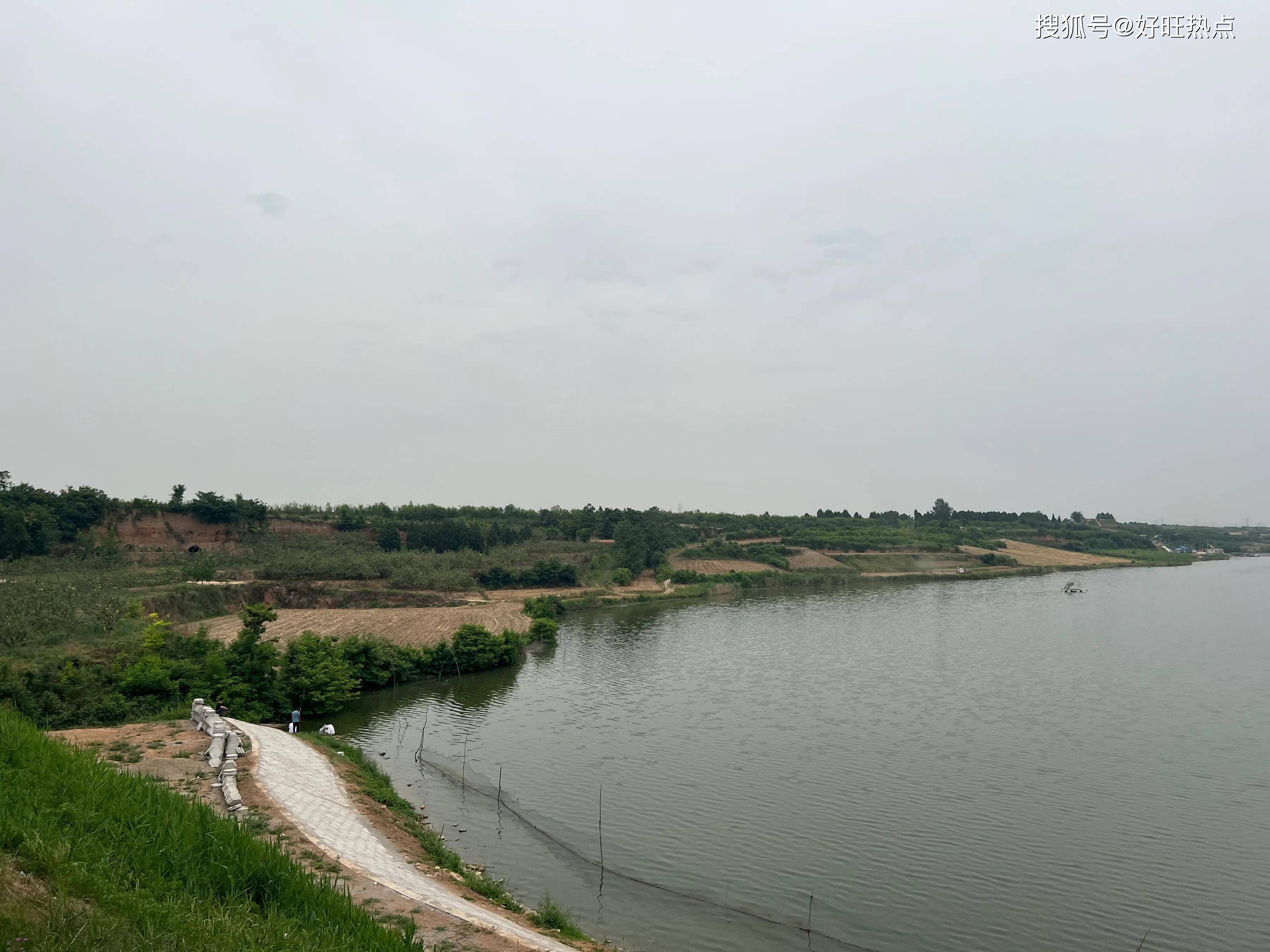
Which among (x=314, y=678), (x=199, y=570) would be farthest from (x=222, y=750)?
(x=199, y=570)

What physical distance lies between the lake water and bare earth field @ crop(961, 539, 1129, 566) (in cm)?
6539

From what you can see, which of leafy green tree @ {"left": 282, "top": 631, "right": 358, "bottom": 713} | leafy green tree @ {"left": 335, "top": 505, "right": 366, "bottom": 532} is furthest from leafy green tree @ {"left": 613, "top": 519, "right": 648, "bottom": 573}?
leafy green tree @ {"left": 282, "top": 631, "right": 358, "bottom": 713}

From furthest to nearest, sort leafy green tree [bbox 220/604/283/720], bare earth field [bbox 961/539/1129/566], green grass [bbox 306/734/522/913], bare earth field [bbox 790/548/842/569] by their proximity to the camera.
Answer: bare earth field [bbox 961/539/1129/566]
bare earth field [bbox 790/548/842/569]
leafy green tree [bbox 220/604/283/720]
green grass [bbox 306/734/522/913]

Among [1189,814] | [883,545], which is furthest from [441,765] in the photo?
[883,545]

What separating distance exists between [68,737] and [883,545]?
97.4 m

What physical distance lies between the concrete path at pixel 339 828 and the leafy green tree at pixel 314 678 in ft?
24.8

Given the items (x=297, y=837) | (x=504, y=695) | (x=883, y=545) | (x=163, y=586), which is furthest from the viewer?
(x=883, y=545)

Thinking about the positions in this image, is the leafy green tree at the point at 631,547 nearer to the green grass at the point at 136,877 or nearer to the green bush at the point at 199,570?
the green bush at the point at 199,570

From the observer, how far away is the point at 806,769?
22.3 metres

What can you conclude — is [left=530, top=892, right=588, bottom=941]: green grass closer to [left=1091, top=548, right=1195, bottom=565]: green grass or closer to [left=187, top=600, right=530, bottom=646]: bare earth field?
[left=187, top=600, right=530, bottom=646]: bare earth field

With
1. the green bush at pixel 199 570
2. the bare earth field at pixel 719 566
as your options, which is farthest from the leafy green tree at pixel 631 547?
the green bush at pixel 199 570

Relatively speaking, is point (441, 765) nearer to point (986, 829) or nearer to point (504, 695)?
point (504, 695)

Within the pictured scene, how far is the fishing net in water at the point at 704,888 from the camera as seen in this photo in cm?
1379

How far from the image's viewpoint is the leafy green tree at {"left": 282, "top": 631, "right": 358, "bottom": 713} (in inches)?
1151
